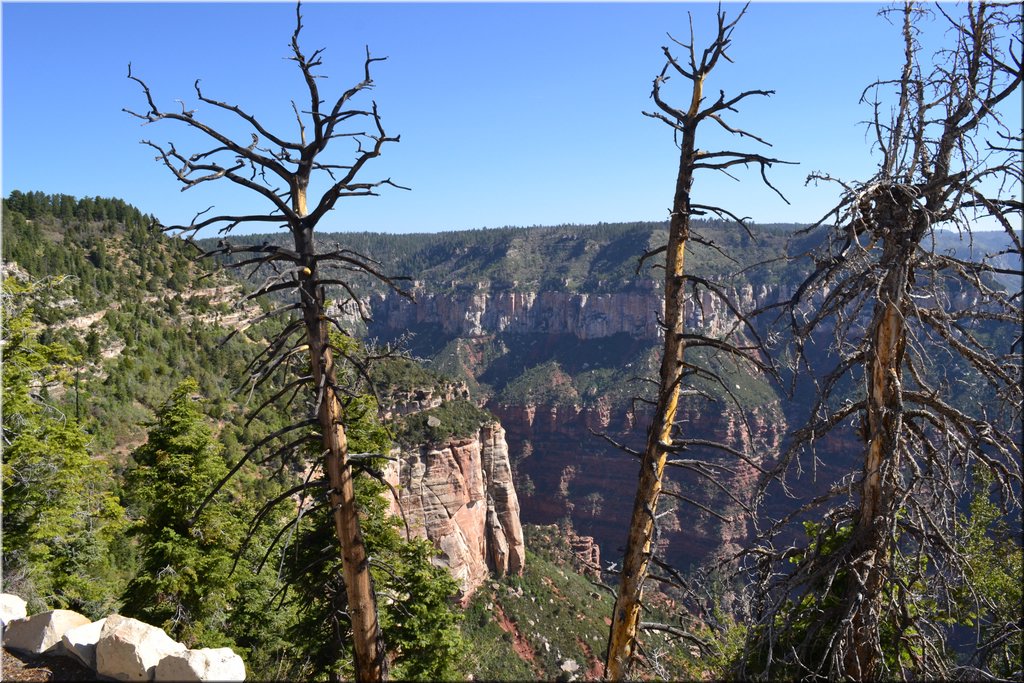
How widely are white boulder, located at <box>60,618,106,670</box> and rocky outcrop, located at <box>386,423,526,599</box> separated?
34.1 meters

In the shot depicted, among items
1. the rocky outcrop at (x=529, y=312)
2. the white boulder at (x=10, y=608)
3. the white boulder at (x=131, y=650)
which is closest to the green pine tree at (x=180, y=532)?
the white boulder at (x=10, y=608)

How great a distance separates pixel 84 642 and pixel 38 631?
0.96 meters

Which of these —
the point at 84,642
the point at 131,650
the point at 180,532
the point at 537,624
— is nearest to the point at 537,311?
the point at 537,624

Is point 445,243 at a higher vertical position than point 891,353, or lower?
higher

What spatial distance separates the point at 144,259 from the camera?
58969mm

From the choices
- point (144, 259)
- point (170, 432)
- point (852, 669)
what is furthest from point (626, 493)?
point (852, 669)

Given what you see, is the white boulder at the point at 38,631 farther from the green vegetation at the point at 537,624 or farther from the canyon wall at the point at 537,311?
the canyon wall at the point at 537,311

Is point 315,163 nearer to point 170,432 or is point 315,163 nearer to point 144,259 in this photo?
point 170,432

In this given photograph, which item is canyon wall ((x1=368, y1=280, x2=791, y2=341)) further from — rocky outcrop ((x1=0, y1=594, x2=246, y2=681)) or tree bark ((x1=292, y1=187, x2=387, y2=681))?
tree bark ((x1=292, y1=187, x2=387, y2=681))

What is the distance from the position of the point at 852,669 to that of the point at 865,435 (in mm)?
2269

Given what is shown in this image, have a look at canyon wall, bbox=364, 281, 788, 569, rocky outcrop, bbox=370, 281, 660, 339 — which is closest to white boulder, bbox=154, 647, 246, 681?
canyon wall, bbox=364, 281, 788, 569

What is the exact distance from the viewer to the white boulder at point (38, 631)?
10125mm

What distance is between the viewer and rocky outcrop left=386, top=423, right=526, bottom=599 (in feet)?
170

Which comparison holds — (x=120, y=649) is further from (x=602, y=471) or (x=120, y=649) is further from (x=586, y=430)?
(x=602, y=471)
